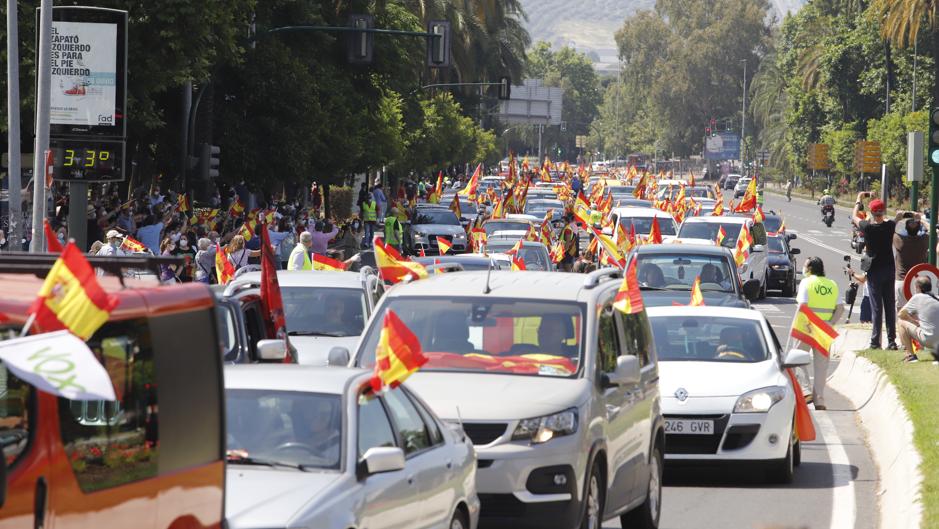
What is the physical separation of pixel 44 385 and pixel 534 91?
119m

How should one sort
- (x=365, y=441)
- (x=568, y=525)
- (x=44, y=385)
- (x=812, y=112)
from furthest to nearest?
(x=812, y=112) → (x=568, y=525) → (x=365, y=441) → (x=44, y=385)

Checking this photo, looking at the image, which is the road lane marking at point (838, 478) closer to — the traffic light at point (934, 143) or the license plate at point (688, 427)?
the license plate at point (688, 427)

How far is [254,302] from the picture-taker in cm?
1468

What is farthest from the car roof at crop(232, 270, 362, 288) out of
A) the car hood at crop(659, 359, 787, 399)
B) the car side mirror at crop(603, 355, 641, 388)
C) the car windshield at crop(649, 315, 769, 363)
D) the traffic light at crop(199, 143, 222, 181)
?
the traffic light at crop(199, 143, 222, 181)

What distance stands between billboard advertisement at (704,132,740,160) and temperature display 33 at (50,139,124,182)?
14671 centimetres

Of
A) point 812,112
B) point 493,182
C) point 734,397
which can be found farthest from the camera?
point 812,112

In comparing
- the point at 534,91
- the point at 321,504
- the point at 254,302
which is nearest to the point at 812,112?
the point at 534,91

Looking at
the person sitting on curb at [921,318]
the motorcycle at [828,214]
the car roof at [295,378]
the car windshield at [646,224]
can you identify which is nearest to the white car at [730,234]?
the car windshield at [646,224]

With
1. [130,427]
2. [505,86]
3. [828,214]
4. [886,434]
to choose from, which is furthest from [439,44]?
[828,214]

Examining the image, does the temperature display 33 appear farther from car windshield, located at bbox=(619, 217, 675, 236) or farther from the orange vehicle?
car windshield, located at bbox=(619, 217, 675, 236)

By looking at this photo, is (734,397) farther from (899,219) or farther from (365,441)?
(899,219)

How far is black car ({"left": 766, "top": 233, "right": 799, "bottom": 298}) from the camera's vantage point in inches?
1401

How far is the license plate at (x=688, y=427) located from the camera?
1306 cm

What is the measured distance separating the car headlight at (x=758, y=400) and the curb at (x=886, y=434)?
104cm
